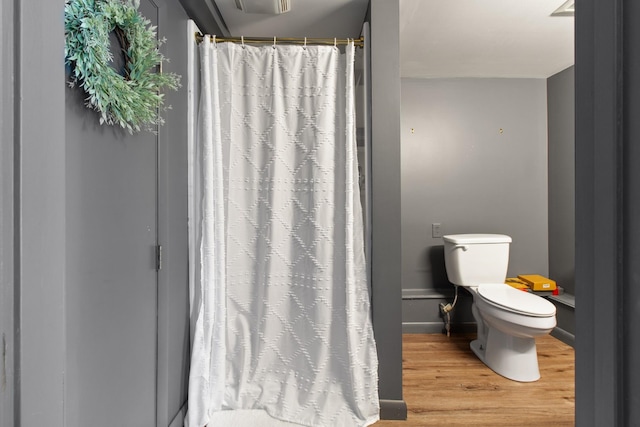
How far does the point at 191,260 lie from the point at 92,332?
72 cm

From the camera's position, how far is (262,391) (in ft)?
5.99

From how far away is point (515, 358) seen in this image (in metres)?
2.24

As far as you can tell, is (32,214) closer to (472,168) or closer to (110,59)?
(110,59)

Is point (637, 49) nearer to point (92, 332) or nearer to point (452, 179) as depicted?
point (92, 332)

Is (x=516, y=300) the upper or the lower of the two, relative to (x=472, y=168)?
lower

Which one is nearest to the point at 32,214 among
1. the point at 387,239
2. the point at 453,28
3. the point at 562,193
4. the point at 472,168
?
the point at 387,239

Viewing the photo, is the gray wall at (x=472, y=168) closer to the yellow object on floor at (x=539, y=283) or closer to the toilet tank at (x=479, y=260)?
the yellow object on floor at (x=539, y=283)

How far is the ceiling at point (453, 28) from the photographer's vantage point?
198cm

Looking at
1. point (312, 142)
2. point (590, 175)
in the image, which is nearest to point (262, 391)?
point (312, 142)

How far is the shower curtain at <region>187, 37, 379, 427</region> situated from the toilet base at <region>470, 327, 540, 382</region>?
43.5 inches

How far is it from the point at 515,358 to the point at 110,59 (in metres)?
2.68

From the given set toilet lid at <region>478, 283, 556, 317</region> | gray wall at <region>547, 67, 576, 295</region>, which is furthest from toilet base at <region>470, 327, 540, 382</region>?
gray wall at <region>547, 67, 576, 295</region>

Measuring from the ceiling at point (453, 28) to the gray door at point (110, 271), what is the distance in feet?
3.12

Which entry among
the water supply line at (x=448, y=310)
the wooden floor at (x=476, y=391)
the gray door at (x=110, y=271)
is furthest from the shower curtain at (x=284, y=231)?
the water supply line at (x=448, y=310)
